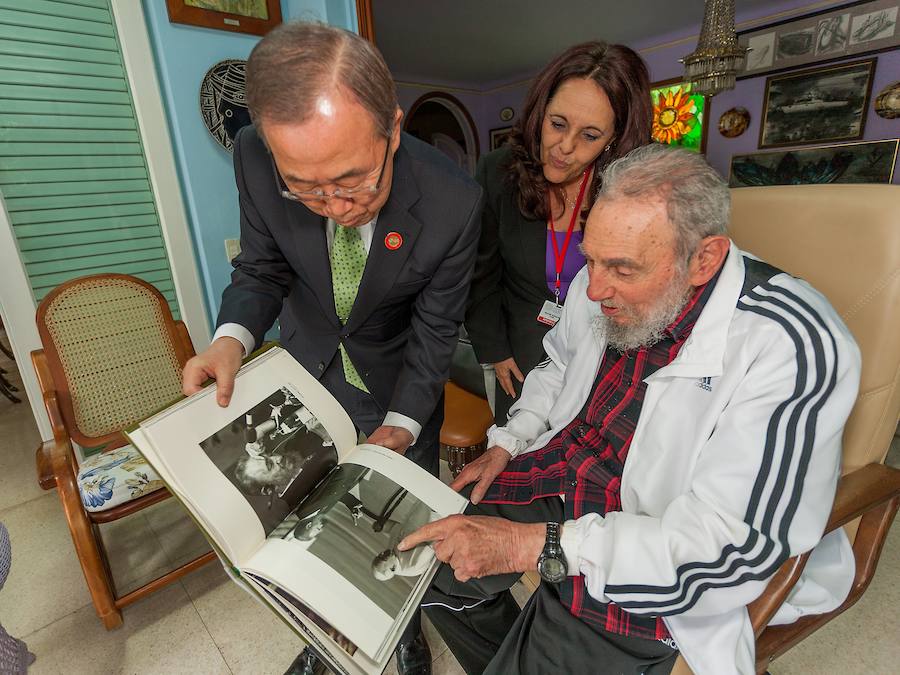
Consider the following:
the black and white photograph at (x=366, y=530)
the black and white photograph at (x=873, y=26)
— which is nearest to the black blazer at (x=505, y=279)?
the black and white photograph at (x=366, y=530)

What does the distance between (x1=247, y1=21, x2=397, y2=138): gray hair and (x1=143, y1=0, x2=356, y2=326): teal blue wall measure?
1.52m

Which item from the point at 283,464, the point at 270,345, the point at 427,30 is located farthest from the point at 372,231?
the point at 427,30

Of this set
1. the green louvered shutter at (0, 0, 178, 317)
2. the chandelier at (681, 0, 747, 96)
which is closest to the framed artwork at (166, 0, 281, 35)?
the green louvered shutter at (0, 0, 178, 317)

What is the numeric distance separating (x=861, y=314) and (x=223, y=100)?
8.21 ft

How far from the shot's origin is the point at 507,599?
1197 millimetres

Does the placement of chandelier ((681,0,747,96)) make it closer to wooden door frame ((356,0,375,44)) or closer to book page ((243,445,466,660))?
wooden door frame ((356,0,375,44))

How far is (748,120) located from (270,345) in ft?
21.5

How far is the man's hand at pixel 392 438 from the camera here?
3.74ft

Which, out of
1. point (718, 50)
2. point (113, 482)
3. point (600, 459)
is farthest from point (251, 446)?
point (718, 50)

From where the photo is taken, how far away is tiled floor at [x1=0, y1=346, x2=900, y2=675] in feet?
5.10

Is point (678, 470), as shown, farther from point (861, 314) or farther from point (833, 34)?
point (833, 34)

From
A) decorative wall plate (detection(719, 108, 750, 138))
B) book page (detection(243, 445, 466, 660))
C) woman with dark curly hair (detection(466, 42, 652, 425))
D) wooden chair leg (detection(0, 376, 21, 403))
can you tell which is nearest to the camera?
book page (detection(243, 445, 466, 660))

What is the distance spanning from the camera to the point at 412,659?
4.84 feet

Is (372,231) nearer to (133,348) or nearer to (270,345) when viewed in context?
(270,345)
